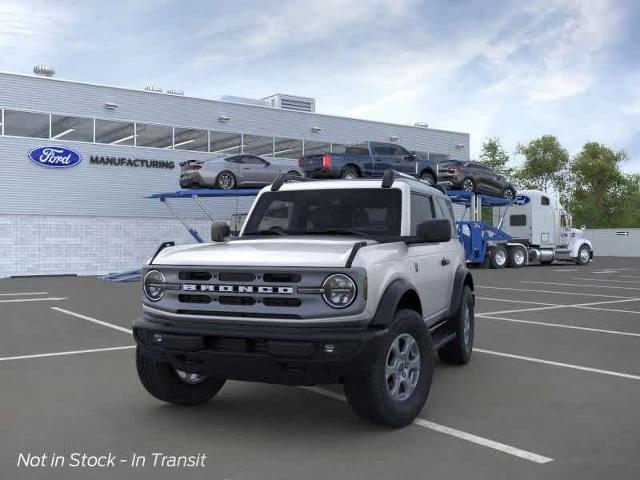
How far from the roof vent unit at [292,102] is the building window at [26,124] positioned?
11.9 metres

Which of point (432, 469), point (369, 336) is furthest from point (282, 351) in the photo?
point (432, 469)

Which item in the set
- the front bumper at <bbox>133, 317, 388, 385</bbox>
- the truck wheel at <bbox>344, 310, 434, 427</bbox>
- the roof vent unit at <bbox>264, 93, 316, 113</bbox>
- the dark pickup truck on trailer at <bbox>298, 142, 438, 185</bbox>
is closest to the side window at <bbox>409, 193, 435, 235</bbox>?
the truck wheel at <bbox>344, 310, 434, 427</bbox>

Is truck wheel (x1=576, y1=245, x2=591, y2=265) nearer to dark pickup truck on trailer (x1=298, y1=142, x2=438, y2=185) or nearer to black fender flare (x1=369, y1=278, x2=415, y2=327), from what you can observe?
dark pickup truck on trailer (x1=298, y1=142, x2=438, y2=185)

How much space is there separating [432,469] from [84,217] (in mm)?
26696

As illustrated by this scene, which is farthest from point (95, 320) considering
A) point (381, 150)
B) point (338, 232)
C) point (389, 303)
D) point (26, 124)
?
point (26, 124)

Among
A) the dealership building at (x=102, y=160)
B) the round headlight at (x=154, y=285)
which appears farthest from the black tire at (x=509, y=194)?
the round headlight at (x=154, y=285)

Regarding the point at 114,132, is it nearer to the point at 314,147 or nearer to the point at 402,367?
the point at 314,147

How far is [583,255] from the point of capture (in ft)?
114

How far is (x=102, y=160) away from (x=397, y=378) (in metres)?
26.0

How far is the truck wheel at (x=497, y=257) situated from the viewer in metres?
30.5

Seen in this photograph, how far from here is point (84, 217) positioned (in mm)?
28625

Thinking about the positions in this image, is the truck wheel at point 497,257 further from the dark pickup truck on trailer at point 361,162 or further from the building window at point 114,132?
the building window at point 114,132

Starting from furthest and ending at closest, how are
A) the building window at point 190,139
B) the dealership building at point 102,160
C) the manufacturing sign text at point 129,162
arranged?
the building window at point 190,139 < the manufacturing sign text at point 129,162 < the dealership building at point 102,160

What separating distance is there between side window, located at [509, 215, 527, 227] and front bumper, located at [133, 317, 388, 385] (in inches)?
1157
